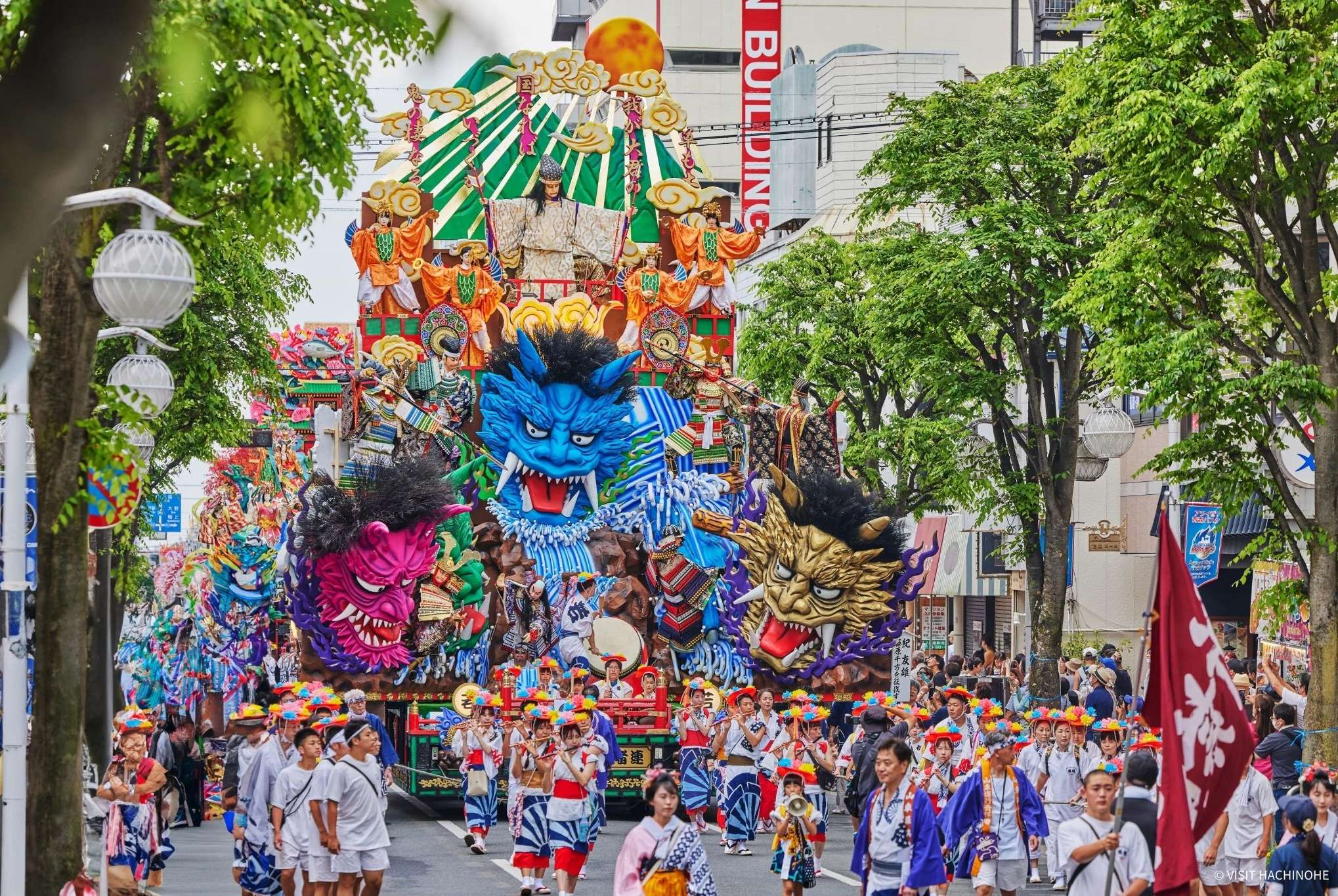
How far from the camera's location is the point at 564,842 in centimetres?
1639

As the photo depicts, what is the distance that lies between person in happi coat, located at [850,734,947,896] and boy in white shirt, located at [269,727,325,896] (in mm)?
4299

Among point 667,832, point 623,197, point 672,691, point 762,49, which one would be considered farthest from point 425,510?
point 762,49

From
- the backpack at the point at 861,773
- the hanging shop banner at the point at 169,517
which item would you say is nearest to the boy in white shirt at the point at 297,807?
the backpack at the point at 861,773

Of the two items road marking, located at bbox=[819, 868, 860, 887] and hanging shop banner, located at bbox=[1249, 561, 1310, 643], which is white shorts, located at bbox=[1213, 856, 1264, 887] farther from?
hanging shop banner, located at bbox=[1249, 561, 1310, 643]

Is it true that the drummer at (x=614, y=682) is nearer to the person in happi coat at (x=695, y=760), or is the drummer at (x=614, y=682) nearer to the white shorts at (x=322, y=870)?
the person in happi coat at (x=695, y=760)

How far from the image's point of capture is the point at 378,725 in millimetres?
19359

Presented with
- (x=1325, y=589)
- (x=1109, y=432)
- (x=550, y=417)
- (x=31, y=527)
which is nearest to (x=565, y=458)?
(x=550, y=417)

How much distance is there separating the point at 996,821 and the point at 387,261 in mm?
17553

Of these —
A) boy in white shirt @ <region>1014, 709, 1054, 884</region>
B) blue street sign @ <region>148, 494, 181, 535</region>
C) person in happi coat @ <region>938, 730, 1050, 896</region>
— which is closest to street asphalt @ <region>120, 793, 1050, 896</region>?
boy in white shirt @ <region>1014, 709, 1054, 884</region>

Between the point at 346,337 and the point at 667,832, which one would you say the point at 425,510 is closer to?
the point at 667,832

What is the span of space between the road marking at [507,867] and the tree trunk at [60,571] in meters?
7.08

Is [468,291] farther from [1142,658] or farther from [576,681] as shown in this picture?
[1142,658]

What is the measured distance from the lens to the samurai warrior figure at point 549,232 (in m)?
31.9

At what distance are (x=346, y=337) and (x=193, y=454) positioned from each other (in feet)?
39.4
